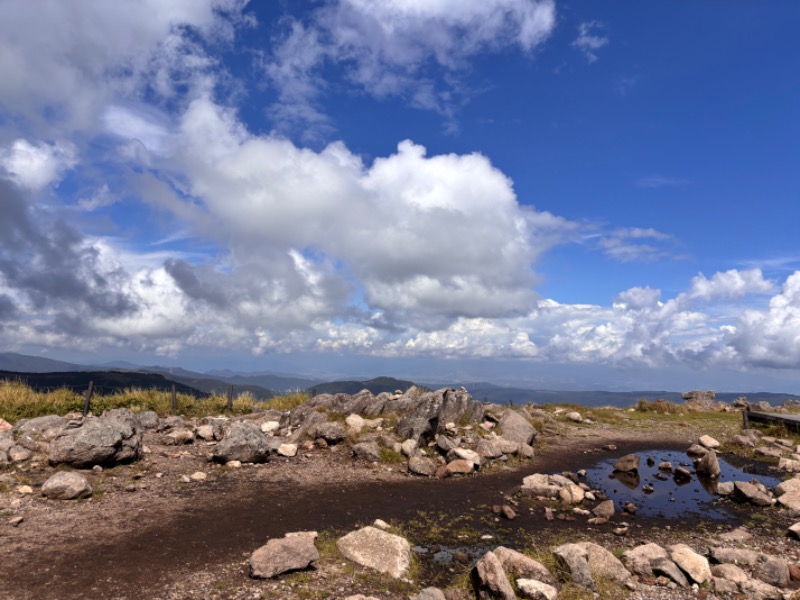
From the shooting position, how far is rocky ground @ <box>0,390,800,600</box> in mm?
10375

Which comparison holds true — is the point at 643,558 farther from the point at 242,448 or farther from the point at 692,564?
the point at 242,448

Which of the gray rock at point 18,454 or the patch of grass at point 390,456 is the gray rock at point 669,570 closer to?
the patch of grass at point 390,456

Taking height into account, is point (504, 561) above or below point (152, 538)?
above

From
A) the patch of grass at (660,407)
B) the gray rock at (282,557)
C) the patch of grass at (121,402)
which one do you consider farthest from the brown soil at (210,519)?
the patch of grass at (660,407)

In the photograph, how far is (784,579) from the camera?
1105 cm

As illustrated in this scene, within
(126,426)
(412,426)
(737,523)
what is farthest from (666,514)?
(126,426)

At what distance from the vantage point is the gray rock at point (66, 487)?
14961 millimetres

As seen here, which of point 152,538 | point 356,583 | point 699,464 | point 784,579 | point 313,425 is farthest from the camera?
point 313,425

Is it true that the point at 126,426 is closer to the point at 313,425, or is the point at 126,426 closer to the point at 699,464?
the point at 313,425

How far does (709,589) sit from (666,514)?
21.8 ft

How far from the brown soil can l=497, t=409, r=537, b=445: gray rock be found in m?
2.29

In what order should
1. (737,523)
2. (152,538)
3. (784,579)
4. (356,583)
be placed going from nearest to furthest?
(356,583) < (784,579) < (152,538) < (737,523)

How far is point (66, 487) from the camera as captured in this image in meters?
15.1

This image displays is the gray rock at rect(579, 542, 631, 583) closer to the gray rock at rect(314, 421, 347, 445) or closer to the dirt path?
the dirt path
